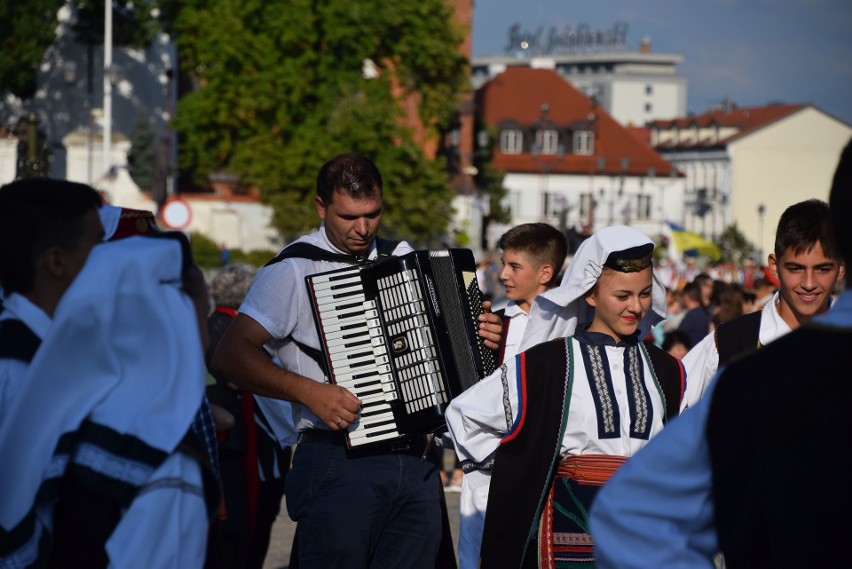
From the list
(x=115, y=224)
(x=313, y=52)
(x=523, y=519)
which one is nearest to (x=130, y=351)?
(x=115, y=224)

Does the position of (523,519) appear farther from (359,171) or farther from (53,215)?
(53,215)

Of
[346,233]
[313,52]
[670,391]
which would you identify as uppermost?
[313,52]

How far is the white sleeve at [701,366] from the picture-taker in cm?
534

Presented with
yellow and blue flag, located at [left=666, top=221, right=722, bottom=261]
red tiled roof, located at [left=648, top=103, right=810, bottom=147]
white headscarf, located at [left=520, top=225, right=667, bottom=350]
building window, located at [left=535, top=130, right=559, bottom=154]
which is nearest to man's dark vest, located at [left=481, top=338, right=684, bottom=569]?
white headscarf, located at [left=520, top=225, right=667, bottom=350]

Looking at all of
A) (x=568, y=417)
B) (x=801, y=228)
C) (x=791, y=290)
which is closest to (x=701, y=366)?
(x=791, y=290)

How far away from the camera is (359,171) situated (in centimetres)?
577

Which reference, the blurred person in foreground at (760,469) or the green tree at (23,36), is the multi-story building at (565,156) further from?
the blurred person in foreground at (760,469)

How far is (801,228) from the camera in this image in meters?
5.67

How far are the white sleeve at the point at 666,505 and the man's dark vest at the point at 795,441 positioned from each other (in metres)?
0.05

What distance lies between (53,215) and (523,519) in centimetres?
217


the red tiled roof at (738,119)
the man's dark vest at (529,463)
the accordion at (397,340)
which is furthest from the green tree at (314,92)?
the red tiled roof at (738,119)

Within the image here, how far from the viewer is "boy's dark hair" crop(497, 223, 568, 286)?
23.4ft

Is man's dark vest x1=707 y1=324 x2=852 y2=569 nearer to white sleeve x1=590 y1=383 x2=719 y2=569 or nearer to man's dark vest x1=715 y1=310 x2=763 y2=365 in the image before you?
white sleeve x1=590 y1=383 x2=719 y2=569

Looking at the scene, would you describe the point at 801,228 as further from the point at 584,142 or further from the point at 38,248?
the point at 584,142
